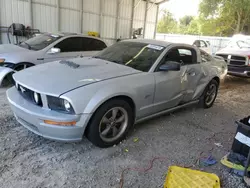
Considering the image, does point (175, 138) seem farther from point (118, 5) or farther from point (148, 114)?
point (118, 5)

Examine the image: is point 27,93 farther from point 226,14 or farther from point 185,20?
point 185,20

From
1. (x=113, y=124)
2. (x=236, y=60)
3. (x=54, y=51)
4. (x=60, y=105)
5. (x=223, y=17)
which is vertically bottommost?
(x=113, y=124)

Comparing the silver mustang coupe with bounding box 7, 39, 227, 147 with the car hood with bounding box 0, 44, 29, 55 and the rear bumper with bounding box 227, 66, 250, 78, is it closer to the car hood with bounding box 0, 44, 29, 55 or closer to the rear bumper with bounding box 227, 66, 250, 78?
the car hood with bounding box 0, 44, 29, 55

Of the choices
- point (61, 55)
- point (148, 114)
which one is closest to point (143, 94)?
point (148, 114)

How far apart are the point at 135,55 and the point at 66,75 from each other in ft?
4.14

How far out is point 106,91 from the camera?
274 centimetres

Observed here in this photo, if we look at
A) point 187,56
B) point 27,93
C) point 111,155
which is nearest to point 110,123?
point 111,155

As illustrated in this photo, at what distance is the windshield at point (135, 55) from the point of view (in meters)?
3.46

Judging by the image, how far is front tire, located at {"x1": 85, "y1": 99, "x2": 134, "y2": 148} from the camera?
2.76 metres

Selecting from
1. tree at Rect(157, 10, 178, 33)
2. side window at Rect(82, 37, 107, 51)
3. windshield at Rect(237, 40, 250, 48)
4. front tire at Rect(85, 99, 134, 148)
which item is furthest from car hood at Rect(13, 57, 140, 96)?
tree at Rect(157, 10, 178, 33)

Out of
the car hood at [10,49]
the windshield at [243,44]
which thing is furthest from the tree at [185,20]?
the car hood at [10,49]

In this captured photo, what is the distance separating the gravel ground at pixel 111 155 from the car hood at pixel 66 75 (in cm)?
85

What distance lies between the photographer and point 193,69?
417 cm

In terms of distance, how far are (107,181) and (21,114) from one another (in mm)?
1344
